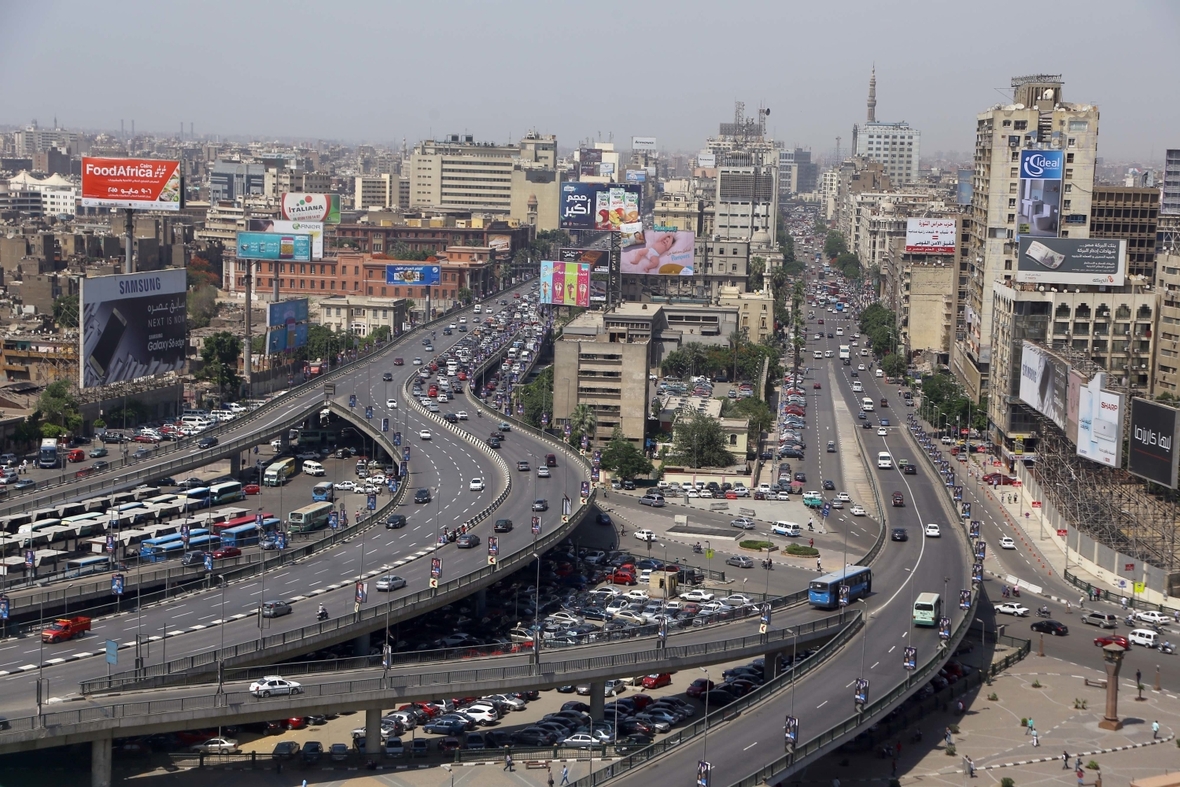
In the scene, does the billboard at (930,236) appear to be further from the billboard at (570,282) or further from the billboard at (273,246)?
the billboard at (273,246)

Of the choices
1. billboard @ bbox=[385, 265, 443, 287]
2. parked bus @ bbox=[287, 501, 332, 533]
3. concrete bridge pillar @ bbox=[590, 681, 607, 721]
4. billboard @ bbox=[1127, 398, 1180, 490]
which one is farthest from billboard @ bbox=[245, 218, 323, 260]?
concrete bridge pillar @ bbox=[590, 681, 607, 721]

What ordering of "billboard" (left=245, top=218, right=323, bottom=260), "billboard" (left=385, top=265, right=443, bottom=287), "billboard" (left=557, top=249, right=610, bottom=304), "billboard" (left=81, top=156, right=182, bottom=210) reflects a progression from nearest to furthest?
"billboard" (left=81, top=156, right=182, bottom=210), "billboard" (left=245, top=218, right=323, bottom=260), "billboard" (left=557, top=249, right=610, bottom=304), "billboard" (left=385, top=265, right=443, bottom=287)

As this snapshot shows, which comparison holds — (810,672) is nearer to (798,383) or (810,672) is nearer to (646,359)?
(646,359)

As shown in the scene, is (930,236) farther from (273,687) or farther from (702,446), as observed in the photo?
(273,687)

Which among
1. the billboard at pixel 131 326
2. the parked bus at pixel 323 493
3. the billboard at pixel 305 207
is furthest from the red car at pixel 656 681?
the billboard at pixel 305 207

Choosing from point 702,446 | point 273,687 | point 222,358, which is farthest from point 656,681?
point 222,358

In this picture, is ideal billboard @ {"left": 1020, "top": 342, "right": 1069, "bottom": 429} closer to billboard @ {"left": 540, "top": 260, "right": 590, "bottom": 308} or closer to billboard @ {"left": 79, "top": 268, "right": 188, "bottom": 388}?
billboard @ {"left": 79, "top": 268, "right": 188, "bottom": 388}
